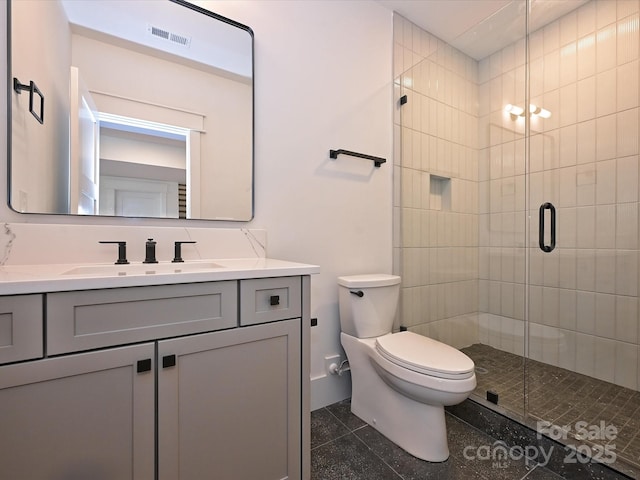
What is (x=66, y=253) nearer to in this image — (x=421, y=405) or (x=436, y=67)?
(x=421, y=405)

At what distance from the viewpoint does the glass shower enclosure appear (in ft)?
5.76

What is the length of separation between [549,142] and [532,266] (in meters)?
0.82

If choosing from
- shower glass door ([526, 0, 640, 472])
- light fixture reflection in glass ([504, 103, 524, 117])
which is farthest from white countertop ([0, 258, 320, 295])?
light fixture reflection in glass ([504, 103, 524, 117])

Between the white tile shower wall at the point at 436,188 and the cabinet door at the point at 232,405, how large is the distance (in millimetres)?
1195

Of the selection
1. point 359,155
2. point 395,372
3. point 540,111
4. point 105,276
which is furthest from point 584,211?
point 105,276

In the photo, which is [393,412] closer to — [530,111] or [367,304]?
[367,304]

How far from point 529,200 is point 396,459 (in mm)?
1694

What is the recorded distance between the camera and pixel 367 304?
162 cm

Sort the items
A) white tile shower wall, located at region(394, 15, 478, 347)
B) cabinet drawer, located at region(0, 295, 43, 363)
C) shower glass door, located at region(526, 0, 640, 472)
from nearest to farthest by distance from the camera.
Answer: cabinet drawer, located at region(0, 295, 43, 363) < shower glass door, located at region(526, 0, 640, 472) < white tile shower wall, located at region(394, 15, 478, 347)

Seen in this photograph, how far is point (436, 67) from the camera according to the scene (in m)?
2.13

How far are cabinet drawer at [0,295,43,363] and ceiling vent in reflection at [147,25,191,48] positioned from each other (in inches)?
47.3

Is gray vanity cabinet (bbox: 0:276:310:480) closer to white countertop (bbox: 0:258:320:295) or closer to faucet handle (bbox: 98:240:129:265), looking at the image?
white countertop (bbox: 0:258:320:295)

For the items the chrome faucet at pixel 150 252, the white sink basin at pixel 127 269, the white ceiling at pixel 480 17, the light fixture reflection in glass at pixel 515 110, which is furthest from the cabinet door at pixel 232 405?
the white ceiling at pixel 480 17

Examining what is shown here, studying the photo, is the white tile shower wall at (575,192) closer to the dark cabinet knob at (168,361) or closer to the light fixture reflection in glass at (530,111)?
the light fixture reflection in glass at (530,111)
